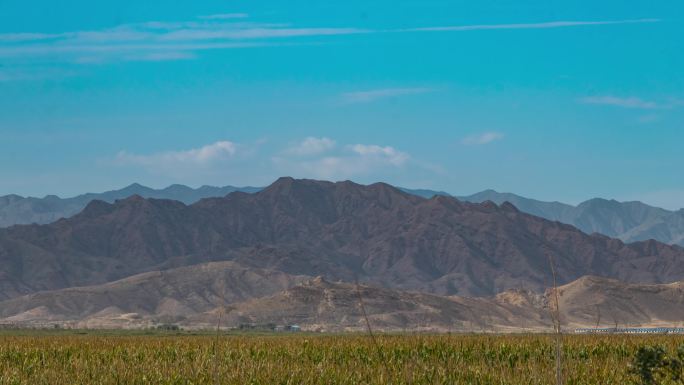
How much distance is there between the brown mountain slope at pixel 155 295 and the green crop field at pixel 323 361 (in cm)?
13674

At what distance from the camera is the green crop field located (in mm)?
18328

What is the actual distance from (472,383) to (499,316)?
451ft

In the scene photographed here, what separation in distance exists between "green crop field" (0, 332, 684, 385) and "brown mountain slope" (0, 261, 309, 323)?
137m

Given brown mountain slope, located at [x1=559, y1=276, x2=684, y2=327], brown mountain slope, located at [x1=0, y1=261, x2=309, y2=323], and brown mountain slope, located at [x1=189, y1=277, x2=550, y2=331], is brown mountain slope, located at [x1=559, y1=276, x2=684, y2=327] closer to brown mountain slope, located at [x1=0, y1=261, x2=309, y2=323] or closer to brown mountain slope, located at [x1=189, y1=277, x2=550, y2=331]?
brown mountain slope, located at [x1=189, y1=277, x2=550, y2=331]

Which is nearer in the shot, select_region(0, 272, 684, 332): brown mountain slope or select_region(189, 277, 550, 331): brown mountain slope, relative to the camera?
select_region(189, 277, 550, 331): brown mountain slope

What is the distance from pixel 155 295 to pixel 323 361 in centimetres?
16712

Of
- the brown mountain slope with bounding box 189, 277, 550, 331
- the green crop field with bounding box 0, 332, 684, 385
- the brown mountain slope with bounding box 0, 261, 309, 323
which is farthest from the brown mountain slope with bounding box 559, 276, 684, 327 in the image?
the green crop field with bounding box 0, 332, 684, 385

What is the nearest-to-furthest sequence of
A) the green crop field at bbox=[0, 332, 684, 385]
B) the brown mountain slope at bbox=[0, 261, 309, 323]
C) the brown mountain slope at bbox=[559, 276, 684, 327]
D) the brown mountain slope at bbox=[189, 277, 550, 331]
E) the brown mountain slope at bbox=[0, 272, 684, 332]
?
1. the green crop field at bbox=[0, 332, 684, 385]
2. the brown mountain slope at bbox=[189, 277, 550, 331]
3. the brown mountain slope at bbox=[0, 272, 684, 332]
4. the brown mountain slope at bbox=[559, 276, 684, 327]
5. the brown mountain slope at bbox=[0, 261, 309, 323]

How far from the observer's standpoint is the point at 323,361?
21.8 metres

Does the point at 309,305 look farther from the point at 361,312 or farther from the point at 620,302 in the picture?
the point at 620,302

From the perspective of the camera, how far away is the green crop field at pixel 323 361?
18.3m

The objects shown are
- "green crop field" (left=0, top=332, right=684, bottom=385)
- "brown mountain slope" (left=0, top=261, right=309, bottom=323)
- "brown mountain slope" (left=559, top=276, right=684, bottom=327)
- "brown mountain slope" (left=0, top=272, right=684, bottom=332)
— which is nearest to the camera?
"green crop field" (left=0, top=332, right=684, bottom=385)

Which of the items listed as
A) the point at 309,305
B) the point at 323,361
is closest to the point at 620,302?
the point at 309,305

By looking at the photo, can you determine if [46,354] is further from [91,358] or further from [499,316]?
[499,316]
